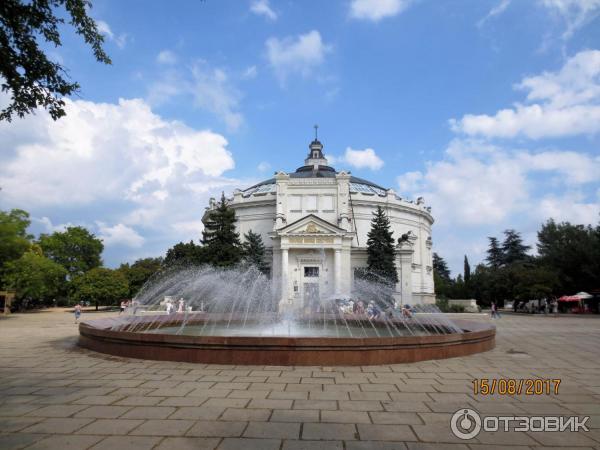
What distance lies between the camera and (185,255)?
43125 millimetres

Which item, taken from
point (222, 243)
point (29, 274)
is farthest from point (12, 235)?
point (222, 243)

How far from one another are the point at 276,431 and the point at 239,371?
11.1 ft

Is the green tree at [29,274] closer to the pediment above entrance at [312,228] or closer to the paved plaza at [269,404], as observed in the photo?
the pediment above entrance at [312,228]

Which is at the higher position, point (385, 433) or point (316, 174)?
point (316, 174)

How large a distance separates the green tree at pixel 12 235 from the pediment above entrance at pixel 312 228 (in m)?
22.1

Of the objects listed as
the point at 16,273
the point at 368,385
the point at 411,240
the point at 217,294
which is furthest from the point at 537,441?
the point at 411,240

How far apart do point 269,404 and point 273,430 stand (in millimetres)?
1006

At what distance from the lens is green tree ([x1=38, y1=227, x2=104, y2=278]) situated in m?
49.0

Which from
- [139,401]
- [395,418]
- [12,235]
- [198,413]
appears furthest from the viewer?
[12,235]

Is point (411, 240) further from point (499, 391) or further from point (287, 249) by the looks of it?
point (499, 391)

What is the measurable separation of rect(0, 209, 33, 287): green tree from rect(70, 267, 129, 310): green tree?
8.11 m

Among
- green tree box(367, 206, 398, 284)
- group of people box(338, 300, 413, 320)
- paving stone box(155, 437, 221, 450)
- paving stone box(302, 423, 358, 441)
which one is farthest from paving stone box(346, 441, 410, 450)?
green tree box(367, 206, 398, 284)

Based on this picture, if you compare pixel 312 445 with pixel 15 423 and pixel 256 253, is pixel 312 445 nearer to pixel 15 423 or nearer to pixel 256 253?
pixel 15 423
